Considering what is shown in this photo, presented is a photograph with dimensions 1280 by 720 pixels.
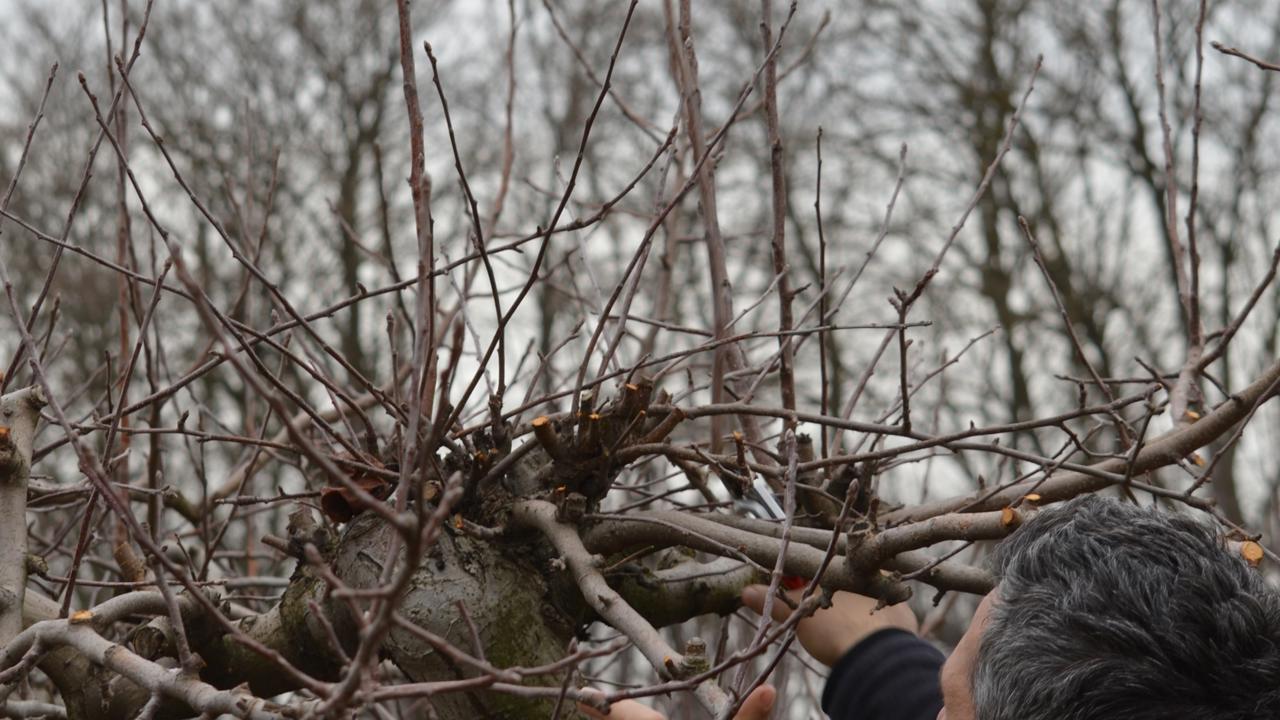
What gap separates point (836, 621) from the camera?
2.27 meters

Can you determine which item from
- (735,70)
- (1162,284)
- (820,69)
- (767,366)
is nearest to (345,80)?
(735,70)

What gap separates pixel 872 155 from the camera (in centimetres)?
1216

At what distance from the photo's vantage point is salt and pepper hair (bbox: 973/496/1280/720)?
1408 mm

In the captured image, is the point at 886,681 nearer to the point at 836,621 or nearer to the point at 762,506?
the point at 836,621

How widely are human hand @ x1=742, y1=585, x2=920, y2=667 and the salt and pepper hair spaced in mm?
647

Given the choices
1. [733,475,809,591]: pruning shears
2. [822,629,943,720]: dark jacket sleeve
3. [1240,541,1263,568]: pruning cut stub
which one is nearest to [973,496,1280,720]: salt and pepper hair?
[1240,541,1263,568]: pruning cut stub

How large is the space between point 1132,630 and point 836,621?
0.88 meters

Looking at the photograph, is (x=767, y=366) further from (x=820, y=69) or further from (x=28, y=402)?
(x=820, y=69)

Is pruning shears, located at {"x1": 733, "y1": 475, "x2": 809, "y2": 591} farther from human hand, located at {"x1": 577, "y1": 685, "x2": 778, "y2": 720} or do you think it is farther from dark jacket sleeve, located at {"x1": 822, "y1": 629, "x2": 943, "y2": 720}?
human hand, located at {"x1": 577, "y1": 685, "x2": 778, "y2": 720}

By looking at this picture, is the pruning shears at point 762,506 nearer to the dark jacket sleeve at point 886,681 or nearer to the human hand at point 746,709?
the dark jacket sleeve at point 886,681

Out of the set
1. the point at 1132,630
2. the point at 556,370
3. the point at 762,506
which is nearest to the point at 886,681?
the point at 762,506

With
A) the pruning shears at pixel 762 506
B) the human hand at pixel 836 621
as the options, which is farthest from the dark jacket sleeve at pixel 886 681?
the pruning shears at pixel 762 506

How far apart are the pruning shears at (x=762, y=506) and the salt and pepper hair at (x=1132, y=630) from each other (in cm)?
63

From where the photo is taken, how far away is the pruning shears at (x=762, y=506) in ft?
7.29
